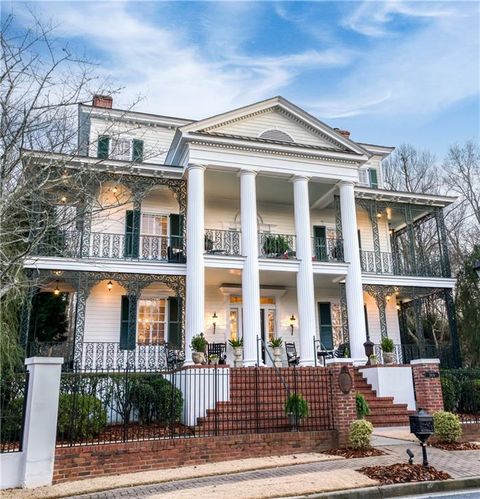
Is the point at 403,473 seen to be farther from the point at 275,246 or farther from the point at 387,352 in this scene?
the point at 275,246

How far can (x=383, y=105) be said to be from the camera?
56.3ft

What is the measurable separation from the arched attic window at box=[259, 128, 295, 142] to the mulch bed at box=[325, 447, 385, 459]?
36.1 feet

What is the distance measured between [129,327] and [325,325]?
25.3ft

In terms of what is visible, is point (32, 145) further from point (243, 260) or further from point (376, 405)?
point (376, 405)

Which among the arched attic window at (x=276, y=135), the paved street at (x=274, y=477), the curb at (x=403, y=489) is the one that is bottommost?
the curb at (x=403, y=489)

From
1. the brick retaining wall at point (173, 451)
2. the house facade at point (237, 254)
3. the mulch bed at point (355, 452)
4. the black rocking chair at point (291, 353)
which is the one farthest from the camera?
the black rocking chair at point (291, 353)

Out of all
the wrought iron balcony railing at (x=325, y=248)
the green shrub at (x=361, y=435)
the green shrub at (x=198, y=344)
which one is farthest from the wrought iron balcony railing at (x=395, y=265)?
the green shrub at (x=361, y=435)

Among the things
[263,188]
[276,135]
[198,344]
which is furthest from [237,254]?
[276,135]

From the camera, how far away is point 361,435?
31.0ft

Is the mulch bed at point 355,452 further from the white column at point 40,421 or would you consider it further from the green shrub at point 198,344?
the white column at point 40,421

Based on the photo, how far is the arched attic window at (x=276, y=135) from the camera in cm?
1709

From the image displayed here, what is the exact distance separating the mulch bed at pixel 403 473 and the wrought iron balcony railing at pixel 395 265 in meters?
11.5

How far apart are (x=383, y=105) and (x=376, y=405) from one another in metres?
10.5

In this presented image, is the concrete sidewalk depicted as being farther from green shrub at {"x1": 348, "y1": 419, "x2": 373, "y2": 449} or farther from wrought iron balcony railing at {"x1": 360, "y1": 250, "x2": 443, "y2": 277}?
wrought iron balcony railing at {"x1": 360, "y1": 250, "x2": 443, "y2": 277}
